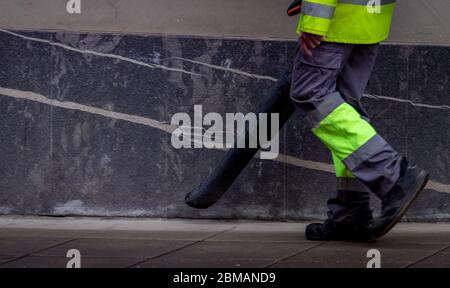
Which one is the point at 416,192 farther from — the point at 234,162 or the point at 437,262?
the point at 234,162

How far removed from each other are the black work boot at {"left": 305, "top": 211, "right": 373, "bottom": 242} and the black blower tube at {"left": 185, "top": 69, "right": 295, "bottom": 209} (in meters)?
0.54

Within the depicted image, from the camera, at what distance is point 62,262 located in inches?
222

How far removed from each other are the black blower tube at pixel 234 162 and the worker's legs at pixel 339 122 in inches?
12.1

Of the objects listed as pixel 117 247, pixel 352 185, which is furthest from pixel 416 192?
pixel 117 247

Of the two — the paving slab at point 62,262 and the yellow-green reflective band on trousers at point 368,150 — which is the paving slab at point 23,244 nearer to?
the paving slab at point 62,262

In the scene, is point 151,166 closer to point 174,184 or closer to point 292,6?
point 174,184

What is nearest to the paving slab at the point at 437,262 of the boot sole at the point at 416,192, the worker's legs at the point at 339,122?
the boot sole at the point at 416,192

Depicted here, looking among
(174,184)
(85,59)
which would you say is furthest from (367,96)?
(85,59)

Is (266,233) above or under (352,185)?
under

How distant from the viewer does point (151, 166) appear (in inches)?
272

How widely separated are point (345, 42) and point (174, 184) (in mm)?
1583

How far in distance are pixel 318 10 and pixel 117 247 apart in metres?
1.67

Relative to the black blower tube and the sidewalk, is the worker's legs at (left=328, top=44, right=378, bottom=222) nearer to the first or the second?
the sidewalk

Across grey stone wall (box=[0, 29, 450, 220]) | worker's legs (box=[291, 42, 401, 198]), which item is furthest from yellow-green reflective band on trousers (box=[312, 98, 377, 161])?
grey stone wall (box=[0, 29, 450, 220])
